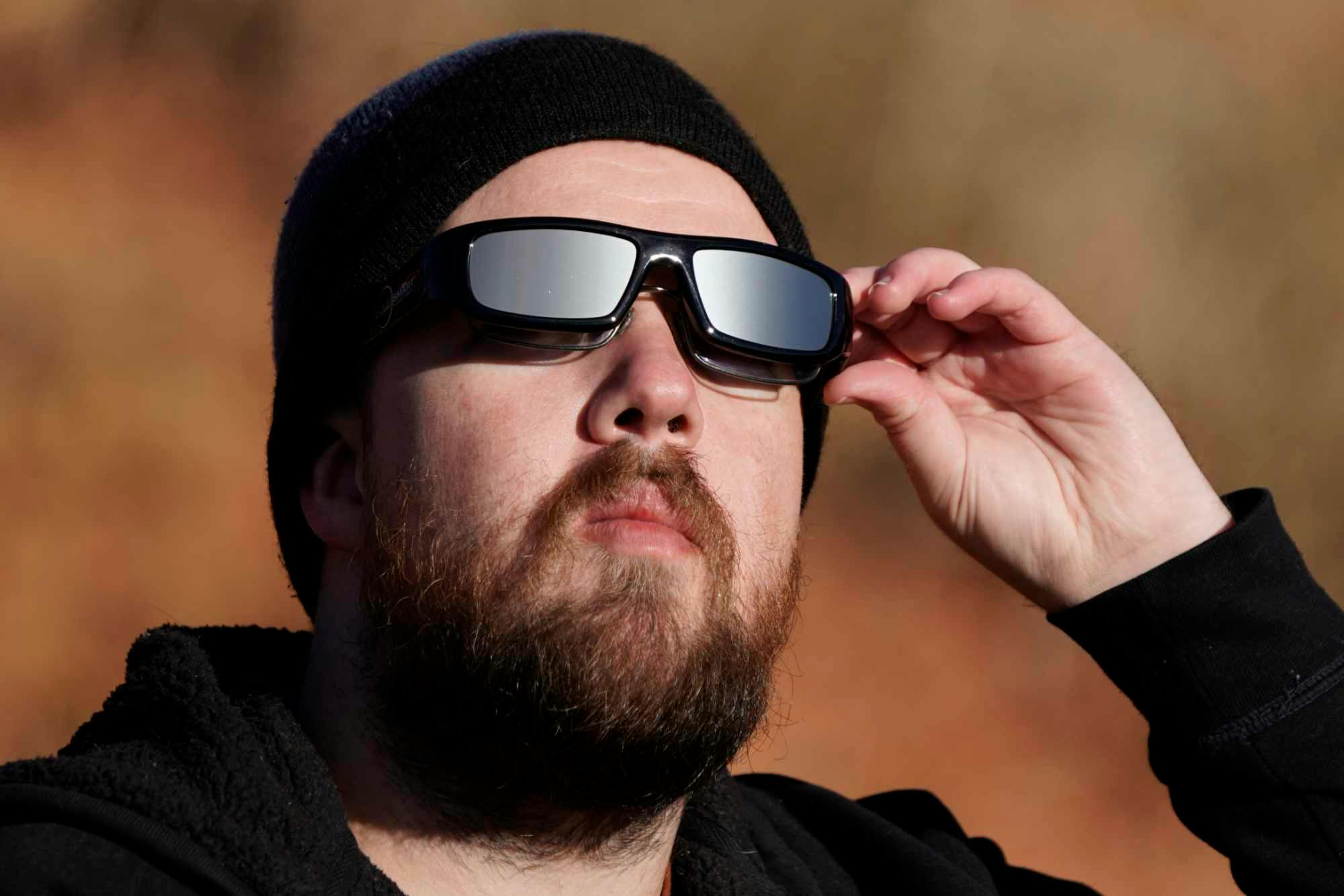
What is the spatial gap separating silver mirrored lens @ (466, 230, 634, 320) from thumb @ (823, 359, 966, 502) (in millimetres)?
630

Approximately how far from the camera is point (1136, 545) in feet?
8.68

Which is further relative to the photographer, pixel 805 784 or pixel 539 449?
pixel 805 784

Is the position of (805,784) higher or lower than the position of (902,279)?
lower

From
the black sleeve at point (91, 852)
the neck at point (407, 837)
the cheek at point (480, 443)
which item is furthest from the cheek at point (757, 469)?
the black sleeve at point (91, 852)

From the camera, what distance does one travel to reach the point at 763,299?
2316mm

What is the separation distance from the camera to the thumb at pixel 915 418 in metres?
2.67

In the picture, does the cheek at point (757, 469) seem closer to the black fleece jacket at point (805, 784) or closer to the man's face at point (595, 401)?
the man's face at point (595, 401)

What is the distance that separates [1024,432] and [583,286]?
1.08m

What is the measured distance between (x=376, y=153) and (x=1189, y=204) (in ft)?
19.1

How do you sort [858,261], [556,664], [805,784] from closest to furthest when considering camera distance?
[556,664] → [805,784] → [858,261]

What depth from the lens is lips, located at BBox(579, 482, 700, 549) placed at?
2057 millimetres

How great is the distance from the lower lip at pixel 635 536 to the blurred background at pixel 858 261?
4.25m

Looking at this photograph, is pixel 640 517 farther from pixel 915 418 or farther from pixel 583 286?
pixel 915 418

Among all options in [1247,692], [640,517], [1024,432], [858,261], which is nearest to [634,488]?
[640,517]
